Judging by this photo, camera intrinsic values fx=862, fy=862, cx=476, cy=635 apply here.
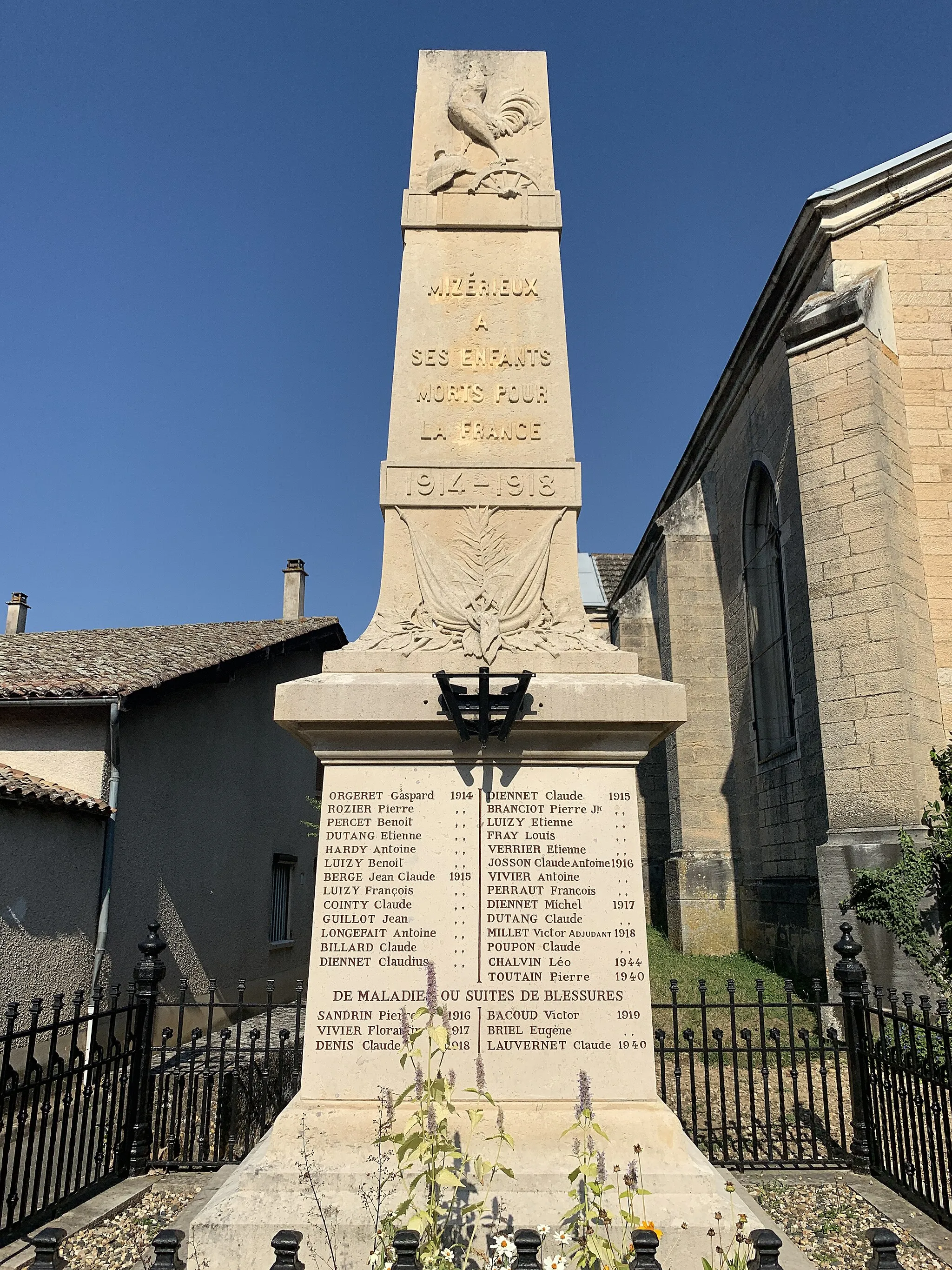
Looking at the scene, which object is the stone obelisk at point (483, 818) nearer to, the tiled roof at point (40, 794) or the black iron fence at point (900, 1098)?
the black iron fence at point (900, 1098)

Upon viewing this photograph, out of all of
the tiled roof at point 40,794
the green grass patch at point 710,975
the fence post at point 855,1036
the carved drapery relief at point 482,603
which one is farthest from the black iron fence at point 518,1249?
the tiled roof at point 40,794

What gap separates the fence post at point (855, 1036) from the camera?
5281mm

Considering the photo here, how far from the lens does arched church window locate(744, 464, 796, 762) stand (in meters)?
12.9

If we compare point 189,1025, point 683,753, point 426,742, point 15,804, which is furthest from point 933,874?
point 189,1025

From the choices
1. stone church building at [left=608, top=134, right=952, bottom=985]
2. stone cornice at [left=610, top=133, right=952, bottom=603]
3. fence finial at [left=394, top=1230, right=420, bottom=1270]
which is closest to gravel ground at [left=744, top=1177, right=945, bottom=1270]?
fence finial at [left=394, top=1230, right=420, bottom=1270]

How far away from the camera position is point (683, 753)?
1476 centimetres

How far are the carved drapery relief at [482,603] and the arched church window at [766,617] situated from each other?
9.14m

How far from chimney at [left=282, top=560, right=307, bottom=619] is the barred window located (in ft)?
20.2

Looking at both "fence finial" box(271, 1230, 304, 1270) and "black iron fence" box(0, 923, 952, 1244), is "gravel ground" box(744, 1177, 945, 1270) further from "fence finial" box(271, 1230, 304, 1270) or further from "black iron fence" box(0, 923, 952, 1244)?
"fence finial" box(271, 1230, 304, 1270)

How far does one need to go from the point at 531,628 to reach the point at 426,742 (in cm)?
73

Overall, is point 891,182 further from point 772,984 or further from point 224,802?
point 224,802

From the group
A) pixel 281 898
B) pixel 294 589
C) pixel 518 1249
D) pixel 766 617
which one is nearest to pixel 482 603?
pixel 518 1249

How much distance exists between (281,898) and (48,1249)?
1472 cm

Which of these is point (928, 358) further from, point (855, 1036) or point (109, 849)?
point (109, 849)
